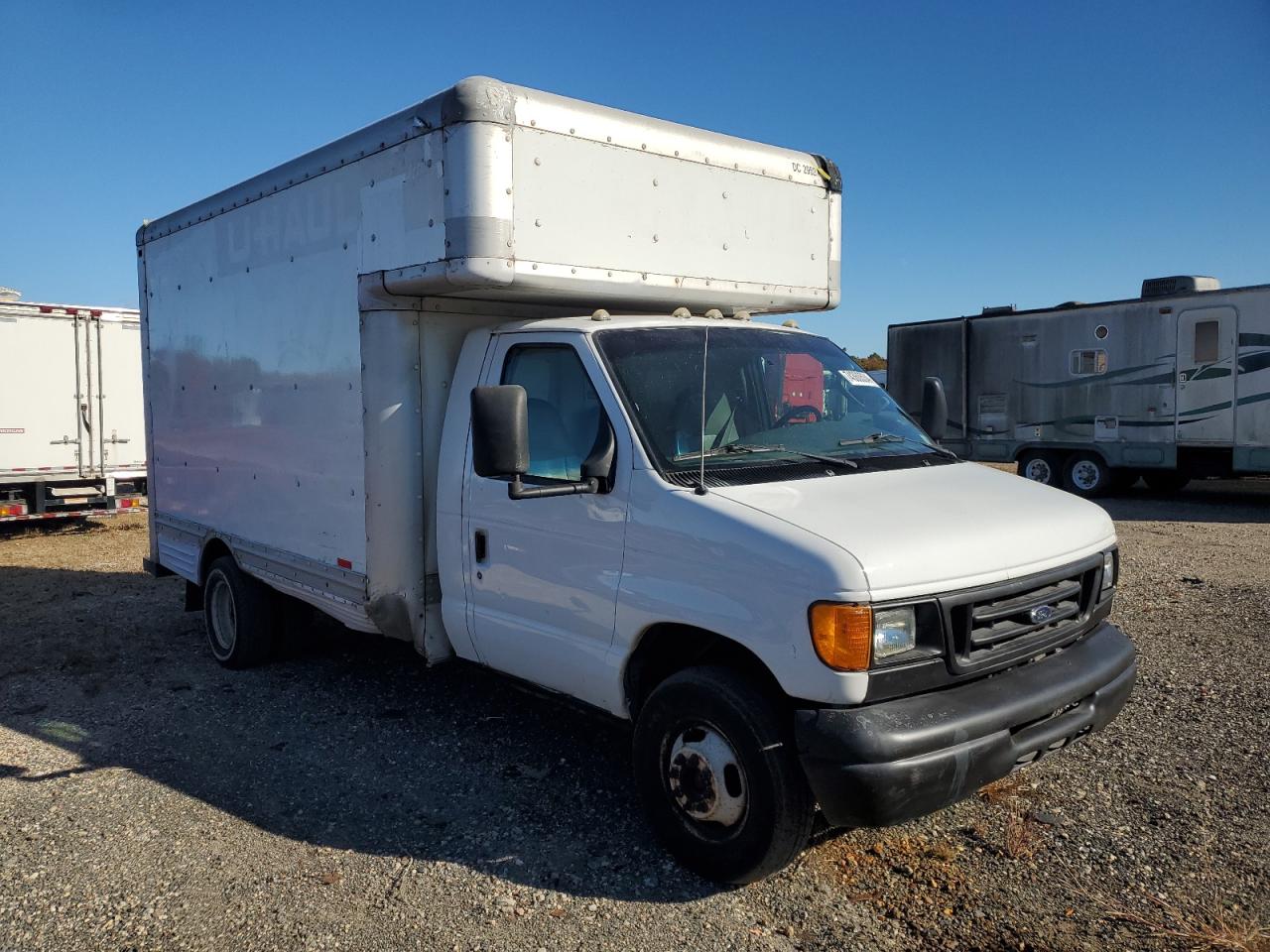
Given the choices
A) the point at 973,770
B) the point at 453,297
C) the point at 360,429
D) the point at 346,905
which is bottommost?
the point at 346,905

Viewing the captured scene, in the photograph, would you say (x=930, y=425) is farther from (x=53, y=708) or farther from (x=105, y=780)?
(x=53, y=708)

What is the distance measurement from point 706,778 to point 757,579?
84cm

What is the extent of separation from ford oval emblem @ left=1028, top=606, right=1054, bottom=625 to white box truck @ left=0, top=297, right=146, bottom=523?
12698mm

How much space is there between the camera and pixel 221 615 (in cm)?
699

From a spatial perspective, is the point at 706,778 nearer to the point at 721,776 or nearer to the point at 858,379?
the point at 721,776

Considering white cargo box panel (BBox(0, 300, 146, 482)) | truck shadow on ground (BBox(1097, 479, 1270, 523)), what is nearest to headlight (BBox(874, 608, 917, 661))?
truck shadow on ground (BBox(1097, 479, 1270, 523))

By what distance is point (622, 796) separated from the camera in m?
4.63

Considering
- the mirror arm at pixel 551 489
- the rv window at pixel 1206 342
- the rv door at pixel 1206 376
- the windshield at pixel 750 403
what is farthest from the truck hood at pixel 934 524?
the rv window at pixel 1206 342

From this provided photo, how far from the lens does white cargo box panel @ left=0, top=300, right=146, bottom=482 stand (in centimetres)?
1279

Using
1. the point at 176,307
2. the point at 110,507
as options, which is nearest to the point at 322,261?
the point at 176,307

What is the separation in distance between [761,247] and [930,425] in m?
1.36

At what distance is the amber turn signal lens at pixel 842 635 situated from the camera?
3.25 m

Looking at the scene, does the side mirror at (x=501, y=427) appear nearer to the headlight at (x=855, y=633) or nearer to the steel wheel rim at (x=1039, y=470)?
the headlight at (x=855, y=633)

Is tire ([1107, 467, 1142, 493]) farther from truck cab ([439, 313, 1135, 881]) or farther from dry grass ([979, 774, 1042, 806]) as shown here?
truck cab ([439, 313, 1135, 881])
